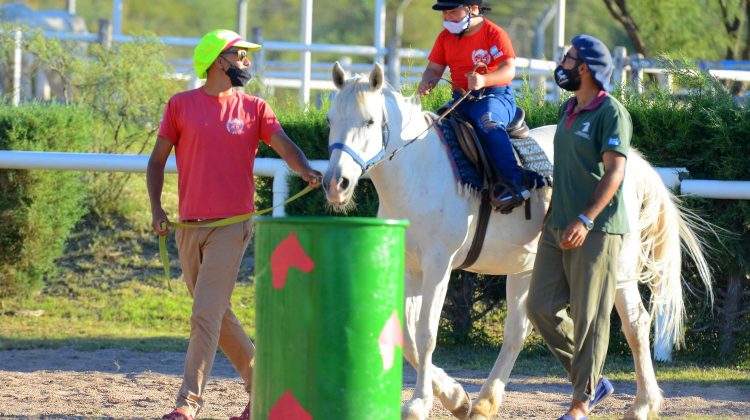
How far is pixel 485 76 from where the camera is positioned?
21.9 ft

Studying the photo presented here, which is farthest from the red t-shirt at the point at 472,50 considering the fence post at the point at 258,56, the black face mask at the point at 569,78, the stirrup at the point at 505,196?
the fence post at the point at 258,56

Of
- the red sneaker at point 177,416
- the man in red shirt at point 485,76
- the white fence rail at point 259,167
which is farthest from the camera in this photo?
the white fence rail at point 259,167

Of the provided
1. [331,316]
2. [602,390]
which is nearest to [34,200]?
[602,390]

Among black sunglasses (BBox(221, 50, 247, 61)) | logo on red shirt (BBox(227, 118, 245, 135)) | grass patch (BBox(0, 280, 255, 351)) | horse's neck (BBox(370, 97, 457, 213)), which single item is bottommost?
grass patch (BBox(0, 280, 255, 351))

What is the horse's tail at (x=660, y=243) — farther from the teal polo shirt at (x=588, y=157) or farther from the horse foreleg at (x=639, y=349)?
the teal polo shirt at (x=588, y=157)

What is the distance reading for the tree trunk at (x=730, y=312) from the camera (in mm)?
8711

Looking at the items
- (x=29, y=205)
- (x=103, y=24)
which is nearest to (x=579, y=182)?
(x=29, y=205)

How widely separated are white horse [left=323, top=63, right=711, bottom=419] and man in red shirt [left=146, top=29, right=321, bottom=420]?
1.42 ft

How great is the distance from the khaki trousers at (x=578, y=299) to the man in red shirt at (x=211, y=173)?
1374mm

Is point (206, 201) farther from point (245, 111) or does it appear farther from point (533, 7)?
point (533, 7)

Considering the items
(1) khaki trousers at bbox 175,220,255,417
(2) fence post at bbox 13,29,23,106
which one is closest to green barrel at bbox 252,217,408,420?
(1) khaki trousers at bbox 175,220,255,417

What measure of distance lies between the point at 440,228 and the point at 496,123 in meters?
0.75

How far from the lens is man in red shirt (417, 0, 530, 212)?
664cm

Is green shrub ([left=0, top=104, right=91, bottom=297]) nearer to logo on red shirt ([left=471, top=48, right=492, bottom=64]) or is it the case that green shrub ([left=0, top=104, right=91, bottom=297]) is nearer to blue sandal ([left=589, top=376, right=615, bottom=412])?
logo on red shirt ([left=471, top=48, right=492, bottom=64])
